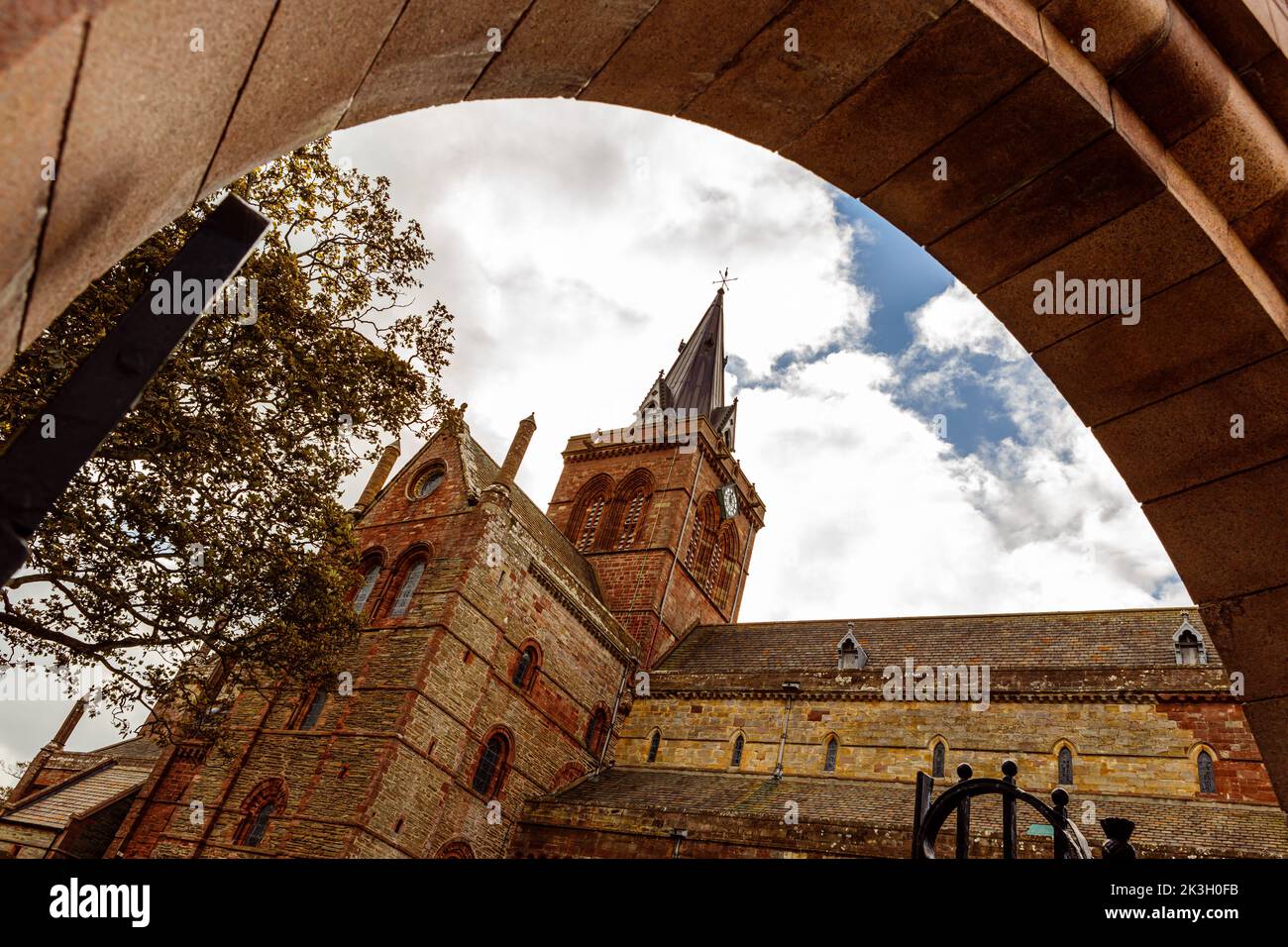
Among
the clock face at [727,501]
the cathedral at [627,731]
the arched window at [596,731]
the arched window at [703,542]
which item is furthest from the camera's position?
the clock face at [727,501]

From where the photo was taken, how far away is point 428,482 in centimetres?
2536

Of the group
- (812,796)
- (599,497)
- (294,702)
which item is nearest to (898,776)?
(812,796)

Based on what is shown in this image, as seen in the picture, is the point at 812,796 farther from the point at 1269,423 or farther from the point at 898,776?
the point at 1269,423

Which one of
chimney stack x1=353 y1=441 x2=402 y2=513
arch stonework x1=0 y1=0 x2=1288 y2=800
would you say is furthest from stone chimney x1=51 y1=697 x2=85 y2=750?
arch stonework x1=0 y1=0 x2=1288 y2=800

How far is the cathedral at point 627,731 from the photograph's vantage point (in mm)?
17734

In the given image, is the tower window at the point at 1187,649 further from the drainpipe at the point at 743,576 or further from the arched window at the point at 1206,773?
the drainpipe at the point at 743,576

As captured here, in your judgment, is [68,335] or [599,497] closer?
[68,335]

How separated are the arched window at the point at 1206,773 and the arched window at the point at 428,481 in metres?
20.6

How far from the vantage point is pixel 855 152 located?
2.52m

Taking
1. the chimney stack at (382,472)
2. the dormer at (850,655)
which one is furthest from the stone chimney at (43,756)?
the dormer at (850,655)

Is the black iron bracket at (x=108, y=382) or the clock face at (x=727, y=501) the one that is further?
the clock face at (x=727, y=501)

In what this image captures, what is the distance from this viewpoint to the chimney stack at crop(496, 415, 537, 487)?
23891 mm
